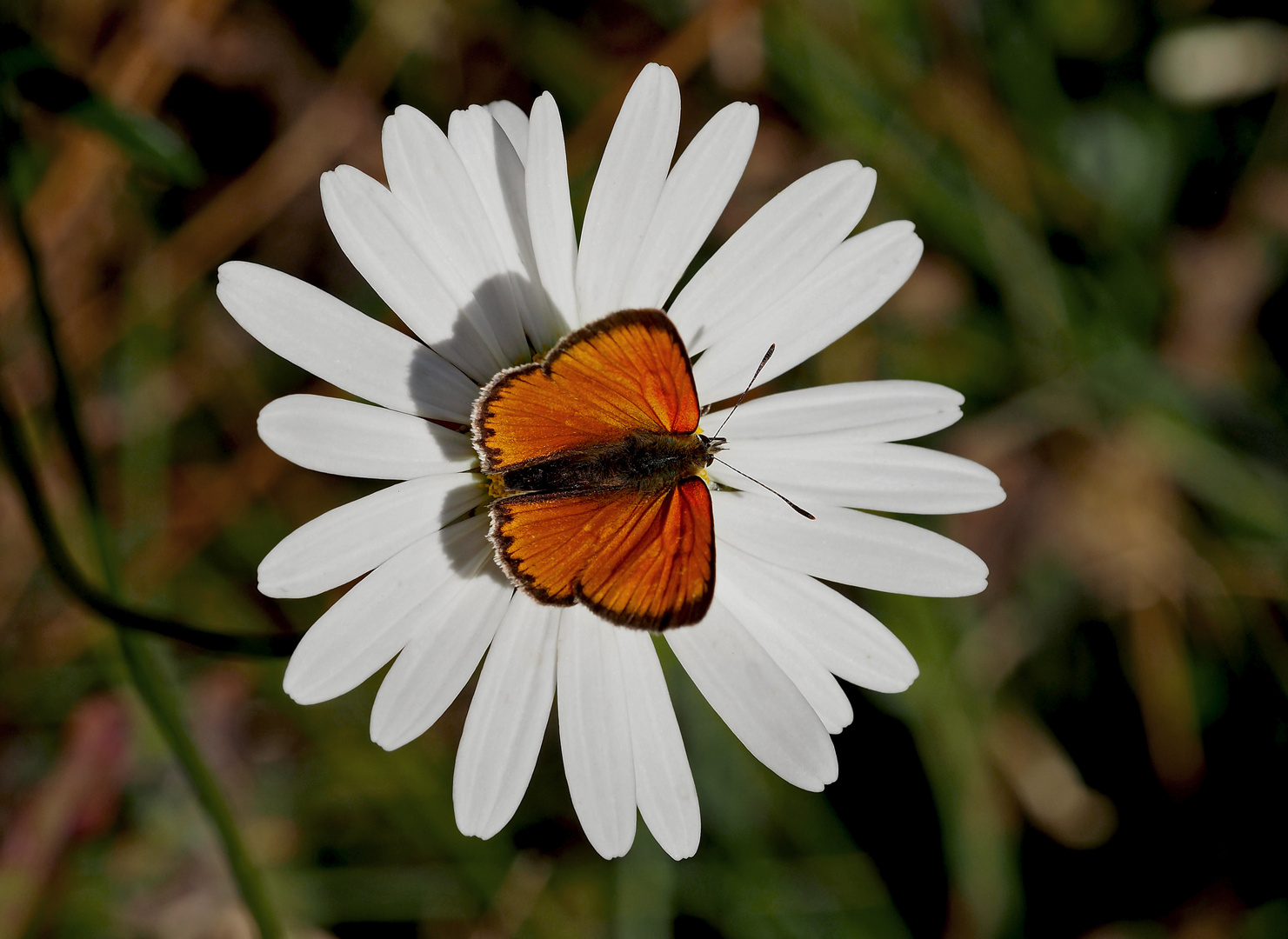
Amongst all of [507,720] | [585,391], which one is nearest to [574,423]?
[585,391]

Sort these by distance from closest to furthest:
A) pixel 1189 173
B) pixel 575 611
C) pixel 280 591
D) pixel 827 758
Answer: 1. pixel 280 591
2. pixel 827 758
3. pixel 575 611
4. pixel 1189 173

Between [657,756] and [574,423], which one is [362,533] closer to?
[574,423]

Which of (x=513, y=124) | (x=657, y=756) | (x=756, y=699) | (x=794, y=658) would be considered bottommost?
(x=657, y=756)

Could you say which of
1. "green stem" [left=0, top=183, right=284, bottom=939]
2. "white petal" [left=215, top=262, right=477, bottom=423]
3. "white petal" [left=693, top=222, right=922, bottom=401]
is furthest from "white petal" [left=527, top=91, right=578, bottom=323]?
"green stem" [left=0, top=183, right=284, bottom=939]

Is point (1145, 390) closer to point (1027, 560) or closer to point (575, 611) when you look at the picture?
point (1027, 560)

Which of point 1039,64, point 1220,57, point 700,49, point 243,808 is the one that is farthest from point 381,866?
point 1220,57

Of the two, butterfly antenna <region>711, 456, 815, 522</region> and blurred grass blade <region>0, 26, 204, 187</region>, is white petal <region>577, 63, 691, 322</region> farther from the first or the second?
blurred grass blade <region>0, 26, 204, 187</region>
